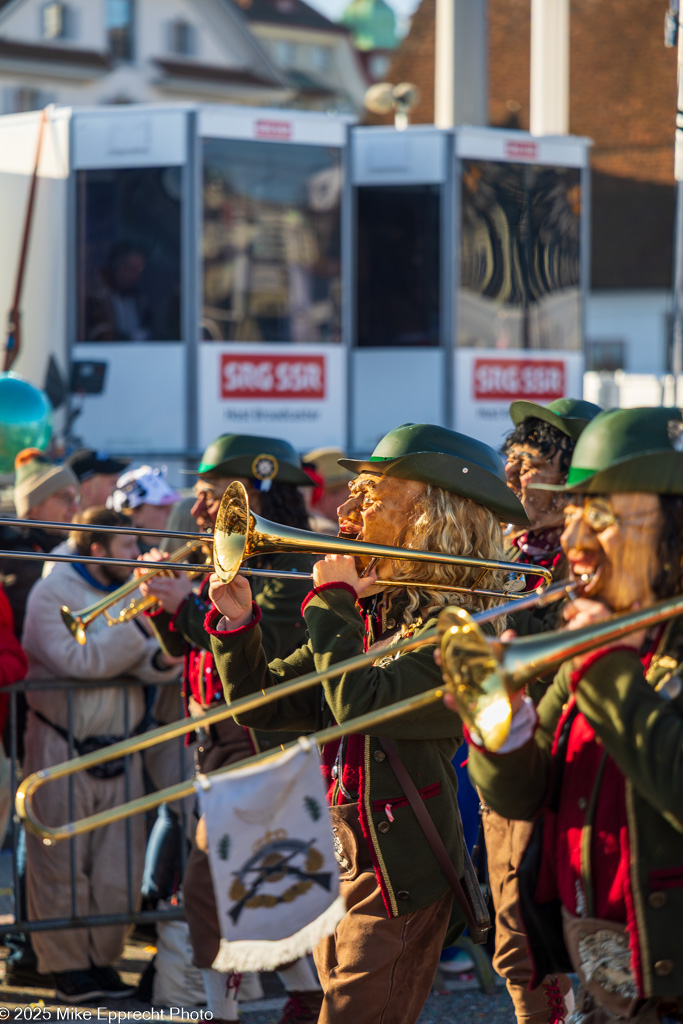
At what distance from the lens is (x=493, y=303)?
455 inches

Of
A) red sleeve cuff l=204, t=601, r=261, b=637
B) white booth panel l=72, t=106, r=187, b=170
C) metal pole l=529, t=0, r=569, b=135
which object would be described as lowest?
red sleeve cuff l=204, t=601, r=261, b=637

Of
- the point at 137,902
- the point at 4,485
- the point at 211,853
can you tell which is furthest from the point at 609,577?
the point at 4,485

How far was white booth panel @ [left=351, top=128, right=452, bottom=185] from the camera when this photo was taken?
11.1 metres

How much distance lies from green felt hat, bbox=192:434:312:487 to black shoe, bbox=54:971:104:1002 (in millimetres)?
2019

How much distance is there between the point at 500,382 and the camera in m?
11.5

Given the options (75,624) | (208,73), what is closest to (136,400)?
(75,624)

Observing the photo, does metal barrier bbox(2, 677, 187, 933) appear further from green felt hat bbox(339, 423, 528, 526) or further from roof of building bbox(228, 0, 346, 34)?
roof of building bbox(228, 0, 346, 34)

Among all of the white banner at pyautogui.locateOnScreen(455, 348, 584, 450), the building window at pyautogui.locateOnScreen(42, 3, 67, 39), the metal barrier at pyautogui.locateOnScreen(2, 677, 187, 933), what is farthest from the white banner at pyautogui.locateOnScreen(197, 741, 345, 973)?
the building window at pyautogui.locateOnScreen(42, 3, 67, 39)

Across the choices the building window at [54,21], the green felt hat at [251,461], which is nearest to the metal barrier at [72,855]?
the green felt hat at [251,461]

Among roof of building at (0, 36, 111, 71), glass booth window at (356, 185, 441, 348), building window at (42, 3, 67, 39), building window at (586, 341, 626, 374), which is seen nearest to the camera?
glass booth window at (356, 185, 441, 348)

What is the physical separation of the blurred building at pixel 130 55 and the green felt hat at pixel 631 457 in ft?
118

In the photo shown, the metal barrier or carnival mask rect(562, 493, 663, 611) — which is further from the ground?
carnival mask rect(562, 493, 663, 611)

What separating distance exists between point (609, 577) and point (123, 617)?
2.96 m

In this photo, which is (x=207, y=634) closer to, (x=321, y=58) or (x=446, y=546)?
(x=446, y=546)
